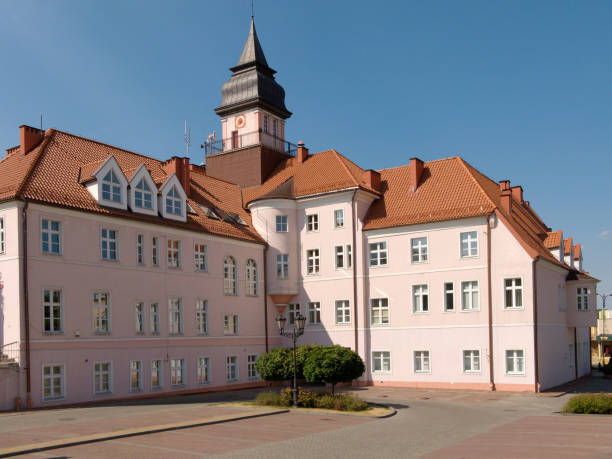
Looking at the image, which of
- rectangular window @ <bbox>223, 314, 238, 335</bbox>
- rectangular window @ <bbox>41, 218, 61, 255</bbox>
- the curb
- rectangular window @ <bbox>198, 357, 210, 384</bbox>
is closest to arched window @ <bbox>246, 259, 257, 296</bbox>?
rectangular window @ <bbox>223, 314, 238, 335</bbox>

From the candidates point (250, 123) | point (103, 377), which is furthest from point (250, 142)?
point (103, 377)

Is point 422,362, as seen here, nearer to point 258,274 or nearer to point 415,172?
point 258,274

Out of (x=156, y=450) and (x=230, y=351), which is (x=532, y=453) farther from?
(x=230, y=351)

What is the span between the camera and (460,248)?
37750 mm

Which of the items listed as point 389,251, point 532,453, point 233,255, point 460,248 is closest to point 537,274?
point 460,248

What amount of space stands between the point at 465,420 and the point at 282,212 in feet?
69.2

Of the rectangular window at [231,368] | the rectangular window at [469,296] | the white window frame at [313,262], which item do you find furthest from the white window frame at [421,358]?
the rectangular window at [231,368]

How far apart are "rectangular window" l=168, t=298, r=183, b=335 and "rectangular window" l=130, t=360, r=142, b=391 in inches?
108

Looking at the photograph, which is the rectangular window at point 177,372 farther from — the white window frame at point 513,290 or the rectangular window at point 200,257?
the white window frame at point 513,290

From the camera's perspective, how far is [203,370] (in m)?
Answer: 37.4

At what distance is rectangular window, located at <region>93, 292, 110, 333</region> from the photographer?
104ft

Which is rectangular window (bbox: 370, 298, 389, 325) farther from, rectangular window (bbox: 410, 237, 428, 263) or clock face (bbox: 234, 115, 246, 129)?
clock face (bbox: 234, 115, 246, 129)

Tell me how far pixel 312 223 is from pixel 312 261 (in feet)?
7.75

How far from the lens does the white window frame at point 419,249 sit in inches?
1532
